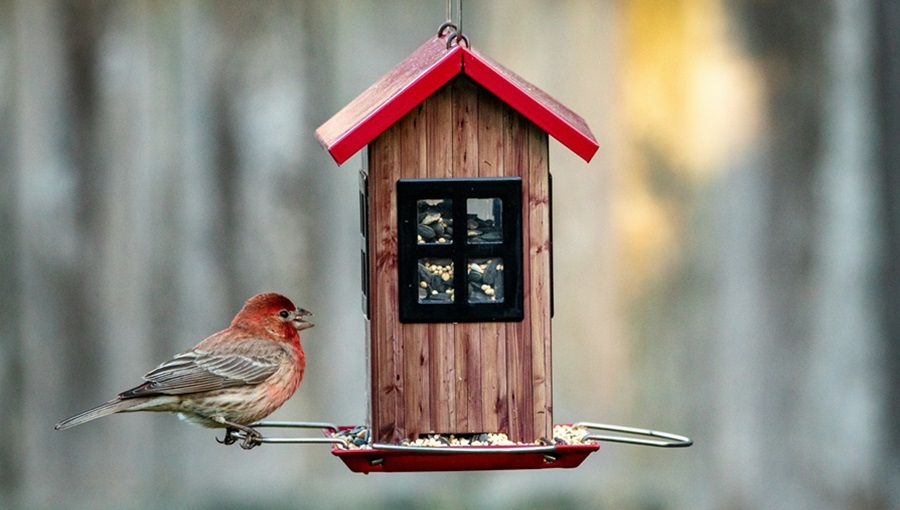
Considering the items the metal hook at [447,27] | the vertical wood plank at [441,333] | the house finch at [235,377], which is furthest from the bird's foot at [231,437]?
the metal hook at [447,27]

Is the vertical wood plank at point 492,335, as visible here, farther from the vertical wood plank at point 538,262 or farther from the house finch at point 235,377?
the house finch at point 235,377

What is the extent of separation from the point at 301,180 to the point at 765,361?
7.66 ft

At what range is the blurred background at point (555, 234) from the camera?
6586mm

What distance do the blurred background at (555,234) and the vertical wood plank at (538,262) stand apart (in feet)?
6.75

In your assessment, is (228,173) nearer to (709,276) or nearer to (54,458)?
(54,458)

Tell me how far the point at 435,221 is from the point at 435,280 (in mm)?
186

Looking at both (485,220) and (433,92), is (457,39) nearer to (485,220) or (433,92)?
(433,92)

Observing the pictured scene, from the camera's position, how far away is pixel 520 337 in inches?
180

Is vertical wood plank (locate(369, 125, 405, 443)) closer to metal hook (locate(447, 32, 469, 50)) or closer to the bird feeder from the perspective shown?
the bird feeder

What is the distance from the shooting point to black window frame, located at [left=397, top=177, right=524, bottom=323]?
452 cm

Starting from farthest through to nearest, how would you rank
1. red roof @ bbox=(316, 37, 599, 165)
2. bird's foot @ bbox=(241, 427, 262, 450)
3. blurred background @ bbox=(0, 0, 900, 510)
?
blurred background @ bbox=(0, 0, 900, 510) → bird's foot @ bbox=(241, 427, 262, 450) → red roof @ bbox=(316, 37, 599, 165)

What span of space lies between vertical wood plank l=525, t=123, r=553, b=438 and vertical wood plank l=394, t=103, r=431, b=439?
338 millimetres

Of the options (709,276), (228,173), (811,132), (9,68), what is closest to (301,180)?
(228,173)

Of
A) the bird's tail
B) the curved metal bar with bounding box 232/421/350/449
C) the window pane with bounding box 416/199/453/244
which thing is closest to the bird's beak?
the curved metal bar with bounding box 232/421/350/449
